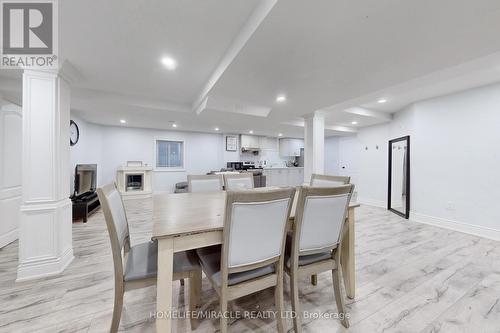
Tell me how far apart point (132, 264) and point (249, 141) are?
6415 millimetres

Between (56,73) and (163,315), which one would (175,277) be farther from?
(56,73)

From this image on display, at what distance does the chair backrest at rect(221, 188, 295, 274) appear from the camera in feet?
3.78

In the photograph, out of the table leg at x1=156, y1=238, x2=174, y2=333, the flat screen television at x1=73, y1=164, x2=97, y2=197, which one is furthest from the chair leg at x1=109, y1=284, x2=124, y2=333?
the flat screen television at x1=73, y1=164, x2=97, y2=197

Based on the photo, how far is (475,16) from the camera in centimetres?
143

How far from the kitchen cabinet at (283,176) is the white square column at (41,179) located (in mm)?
6094

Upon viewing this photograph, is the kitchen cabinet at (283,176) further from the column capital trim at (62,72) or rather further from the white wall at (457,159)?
the column capital trim at (62,72)

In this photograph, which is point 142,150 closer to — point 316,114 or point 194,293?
point 316,114

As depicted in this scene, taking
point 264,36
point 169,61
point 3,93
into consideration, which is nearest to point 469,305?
point 264,36

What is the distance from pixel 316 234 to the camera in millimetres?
1445

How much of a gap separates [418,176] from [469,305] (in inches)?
124

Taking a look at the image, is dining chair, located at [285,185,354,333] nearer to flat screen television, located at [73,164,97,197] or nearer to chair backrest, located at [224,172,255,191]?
chair backrest, located at [224,172,255,191]

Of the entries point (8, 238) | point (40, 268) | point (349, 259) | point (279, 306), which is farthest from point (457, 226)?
point (8, 238)

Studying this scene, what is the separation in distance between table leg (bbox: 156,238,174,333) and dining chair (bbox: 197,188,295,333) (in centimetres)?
27

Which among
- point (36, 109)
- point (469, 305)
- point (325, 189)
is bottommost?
point (469, 305)
